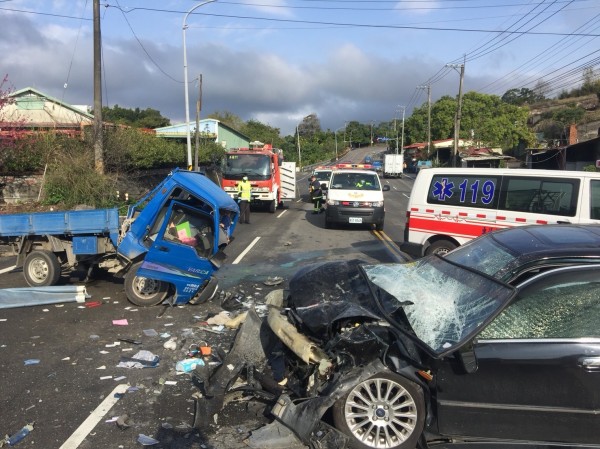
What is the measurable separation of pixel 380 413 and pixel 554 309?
4.85ft

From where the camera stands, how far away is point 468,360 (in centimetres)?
339

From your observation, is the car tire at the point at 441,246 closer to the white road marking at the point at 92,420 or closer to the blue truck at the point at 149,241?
the blue truck at the point at 149,241

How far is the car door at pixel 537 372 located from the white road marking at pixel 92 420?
107 inches

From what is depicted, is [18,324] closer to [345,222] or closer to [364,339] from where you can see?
[364,339]

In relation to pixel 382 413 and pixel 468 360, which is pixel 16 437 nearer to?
pixel 382 413

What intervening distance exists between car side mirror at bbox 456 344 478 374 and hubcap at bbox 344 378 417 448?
1.70ft

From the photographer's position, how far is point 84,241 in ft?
25.5

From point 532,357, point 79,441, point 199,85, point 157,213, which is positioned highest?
point 199,85

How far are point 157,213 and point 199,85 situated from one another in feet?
107

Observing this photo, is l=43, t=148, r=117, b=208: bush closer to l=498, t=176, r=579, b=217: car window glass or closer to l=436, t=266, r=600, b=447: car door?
l=498, t=176, r=579, b=217: car window glass

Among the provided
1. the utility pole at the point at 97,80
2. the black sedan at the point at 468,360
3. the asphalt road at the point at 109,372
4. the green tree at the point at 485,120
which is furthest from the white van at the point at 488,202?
the green tree at the point at 485,120

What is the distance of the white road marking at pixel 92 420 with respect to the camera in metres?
3.73

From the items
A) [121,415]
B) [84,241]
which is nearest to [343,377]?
[121,415]

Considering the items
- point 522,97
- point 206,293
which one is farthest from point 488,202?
point 522,97
